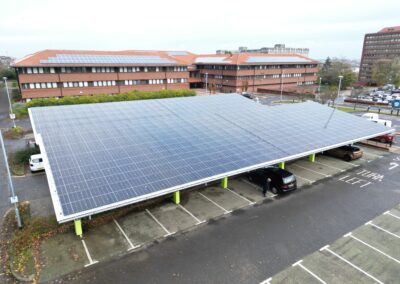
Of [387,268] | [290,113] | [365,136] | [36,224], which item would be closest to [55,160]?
[36,224]

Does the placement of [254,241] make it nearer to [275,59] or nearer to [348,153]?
[348,153]

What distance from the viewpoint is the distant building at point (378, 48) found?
433 ft

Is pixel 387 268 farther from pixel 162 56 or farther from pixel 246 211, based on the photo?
pixel 162 56

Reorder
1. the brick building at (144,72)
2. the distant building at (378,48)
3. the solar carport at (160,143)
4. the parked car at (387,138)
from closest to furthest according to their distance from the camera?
the solar carport at (160,143)
the parked car at (387,138)
the brick building at (144,72)
the distant building at (378,48)

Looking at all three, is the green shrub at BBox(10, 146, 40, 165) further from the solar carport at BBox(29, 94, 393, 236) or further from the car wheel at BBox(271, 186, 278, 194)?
the car wheel at BBox(271, 186, 278, 194)

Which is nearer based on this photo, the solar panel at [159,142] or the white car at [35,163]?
the solar panel at [159,142]

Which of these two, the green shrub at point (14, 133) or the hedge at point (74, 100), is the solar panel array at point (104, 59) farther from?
the green shrub at point (14, 133)

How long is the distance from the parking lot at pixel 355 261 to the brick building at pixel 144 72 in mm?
56704

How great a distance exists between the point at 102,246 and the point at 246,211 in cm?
897

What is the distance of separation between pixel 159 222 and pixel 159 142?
6003mm

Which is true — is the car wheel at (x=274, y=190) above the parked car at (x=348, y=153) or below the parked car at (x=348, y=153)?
below

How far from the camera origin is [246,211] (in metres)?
17.7

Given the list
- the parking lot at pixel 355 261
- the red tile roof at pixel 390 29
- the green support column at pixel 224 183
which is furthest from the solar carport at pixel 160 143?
the red tile roof at pixel 390 29

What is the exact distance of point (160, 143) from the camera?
64.6ft
